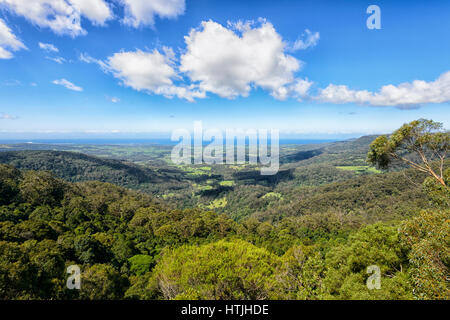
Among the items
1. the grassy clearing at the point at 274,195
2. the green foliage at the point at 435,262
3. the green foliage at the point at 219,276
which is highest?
the green foliage at the point at 435,262

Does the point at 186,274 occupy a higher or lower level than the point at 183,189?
higher

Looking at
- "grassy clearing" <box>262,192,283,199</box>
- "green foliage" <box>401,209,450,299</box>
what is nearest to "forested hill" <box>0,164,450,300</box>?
"green foliage" <box>401,209,450,299</box>

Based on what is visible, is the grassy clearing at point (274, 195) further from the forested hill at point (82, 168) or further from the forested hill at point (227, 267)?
the forested hill at point (227, 267)

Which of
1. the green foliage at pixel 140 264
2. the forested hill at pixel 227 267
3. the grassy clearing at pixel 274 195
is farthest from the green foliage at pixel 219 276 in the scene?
the grassy clearing at pixel 274 195

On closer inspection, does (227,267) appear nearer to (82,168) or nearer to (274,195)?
(274,195)

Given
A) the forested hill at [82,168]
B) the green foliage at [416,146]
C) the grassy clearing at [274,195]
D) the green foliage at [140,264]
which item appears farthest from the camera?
the forested hill at [82,168]

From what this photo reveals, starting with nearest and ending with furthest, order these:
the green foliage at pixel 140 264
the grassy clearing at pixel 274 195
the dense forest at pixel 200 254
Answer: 1. the dense forest at pixel 200 254
2. the green foliage at pixel 140 264
3. the grassy clearing at pixel 274 195

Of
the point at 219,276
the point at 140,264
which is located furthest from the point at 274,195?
the point at 219,276
